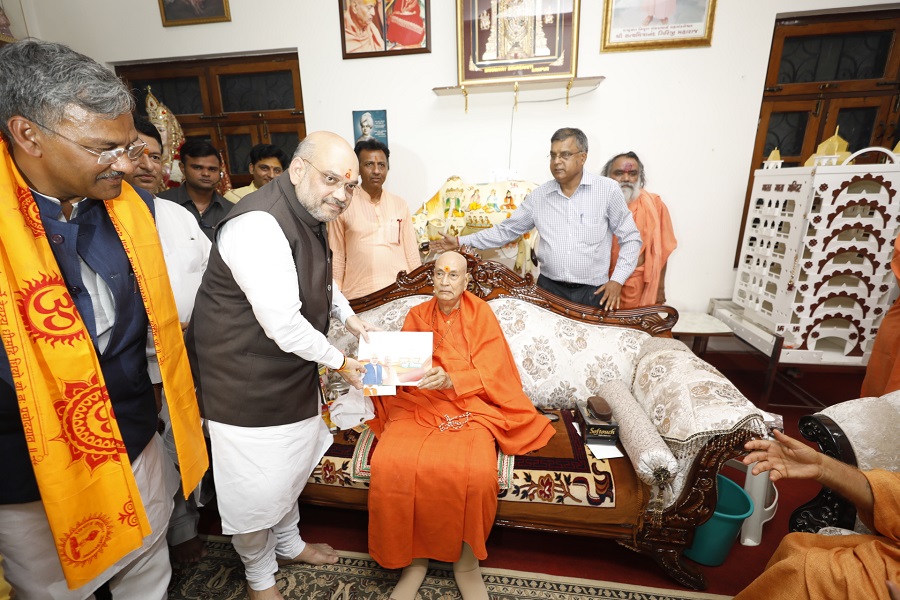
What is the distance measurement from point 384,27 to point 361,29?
23 cm

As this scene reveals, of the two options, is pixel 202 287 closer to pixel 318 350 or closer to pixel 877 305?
pixel 318 350

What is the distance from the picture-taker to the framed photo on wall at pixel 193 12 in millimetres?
4137

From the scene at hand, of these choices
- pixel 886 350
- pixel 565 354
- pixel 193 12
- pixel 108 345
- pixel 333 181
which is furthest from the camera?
pixel 193 12

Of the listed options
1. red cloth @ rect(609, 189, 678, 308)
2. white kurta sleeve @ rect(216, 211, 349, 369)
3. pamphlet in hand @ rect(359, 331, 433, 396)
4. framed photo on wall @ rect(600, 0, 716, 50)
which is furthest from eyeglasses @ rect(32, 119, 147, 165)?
framed photo on wall @ rect(600, 0, 716, 50)

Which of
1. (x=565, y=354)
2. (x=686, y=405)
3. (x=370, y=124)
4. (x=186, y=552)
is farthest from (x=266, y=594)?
(x=370, y=124)

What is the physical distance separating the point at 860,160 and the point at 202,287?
18.0 feet

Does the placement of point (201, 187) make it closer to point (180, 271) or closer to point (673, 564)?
point (180, 271)

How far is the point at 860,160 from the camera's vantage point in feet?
12.9

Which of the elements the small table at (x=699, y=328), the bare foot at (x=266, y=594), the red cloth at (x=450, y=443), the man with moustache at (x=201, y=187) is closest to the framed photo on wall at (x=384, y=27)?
the man with moustache at (x=201, y=187)

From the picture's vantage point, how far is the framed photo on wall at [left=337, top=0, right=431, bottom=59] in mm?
3930

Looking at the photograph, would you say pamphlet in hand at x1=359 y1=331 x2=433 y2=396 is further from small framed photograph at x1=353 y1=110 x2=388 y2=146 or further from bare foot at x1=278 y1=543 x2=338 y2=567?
small framed photograph at x1=353 y1=110 x2=388 y2=146

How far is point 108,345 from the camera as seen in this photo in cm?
124

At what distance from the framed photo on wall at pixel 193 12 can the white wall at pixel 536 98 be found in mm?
71

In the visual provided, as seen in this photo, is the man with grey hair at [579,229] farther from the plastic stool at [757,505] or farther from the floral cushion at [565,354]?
the plastic stool at [757,505]
